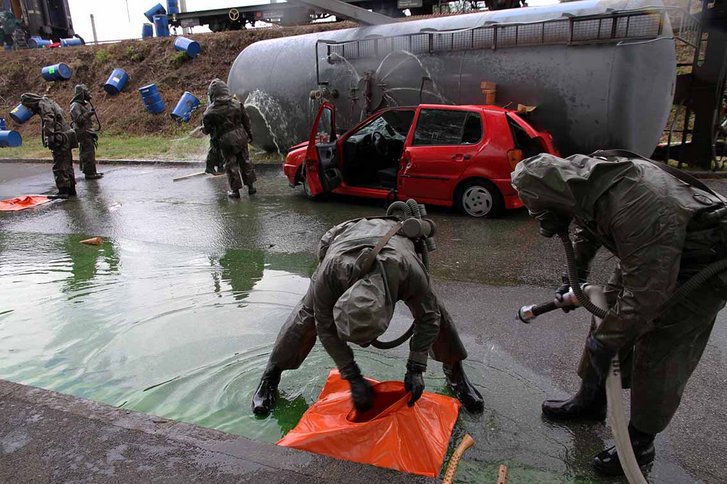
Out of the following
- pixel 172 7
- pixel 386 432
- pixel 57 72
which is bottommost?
pixel 386 432

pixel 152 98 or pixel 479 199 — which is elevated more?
pixel 152 98

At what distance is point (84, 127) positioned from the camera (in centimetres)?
1153

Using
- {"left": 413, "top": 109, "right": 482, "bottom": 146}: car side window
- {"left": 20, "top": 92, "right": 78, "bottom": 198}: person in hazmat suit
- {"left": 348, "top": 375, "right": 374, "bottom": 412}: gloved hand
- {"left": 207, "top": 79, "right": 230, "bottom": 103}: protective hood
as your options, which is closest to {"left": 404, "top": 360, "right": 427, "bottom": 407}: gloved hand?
{"left": 348, "top": 375, "right": 374, "bottom": 412}: gloved hand

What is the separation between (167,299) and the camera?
198 inches

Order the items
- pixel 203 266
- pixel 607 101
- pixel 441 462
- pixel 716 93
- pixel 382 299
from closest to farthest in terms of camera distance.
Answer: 1. pixel 382 299
2. pixel 441 462
3. pixel 203 266
4. pixel 607 101
5. pixel 716 93

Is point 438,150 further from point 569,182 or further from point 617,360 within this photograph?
point 617,360

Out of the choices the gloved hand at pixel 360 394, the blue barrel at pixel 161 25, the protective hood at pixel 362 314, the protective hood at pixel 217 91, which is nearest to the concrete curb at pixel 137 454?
the gloved hand at pixel 360 394

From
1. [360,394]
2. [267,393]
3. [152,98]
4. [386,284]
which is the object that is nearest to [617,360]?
[386,284]

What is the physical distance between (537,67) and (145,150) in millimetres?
12095

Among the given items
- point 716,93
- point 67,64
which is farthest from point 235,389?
point 67,64

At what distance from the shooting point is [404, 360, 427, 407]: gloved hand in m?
2.67

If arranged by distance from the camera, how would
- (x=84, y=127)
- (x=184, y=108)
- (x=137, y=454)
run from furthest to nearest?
1. (x=184, y=108)
2. (x=84, y=127)
3. (x=137, y=454)

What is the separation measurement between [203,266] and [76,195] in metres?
6.00

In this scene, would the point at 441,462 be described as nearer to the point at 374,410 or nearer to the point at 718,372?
the point at 374,410
